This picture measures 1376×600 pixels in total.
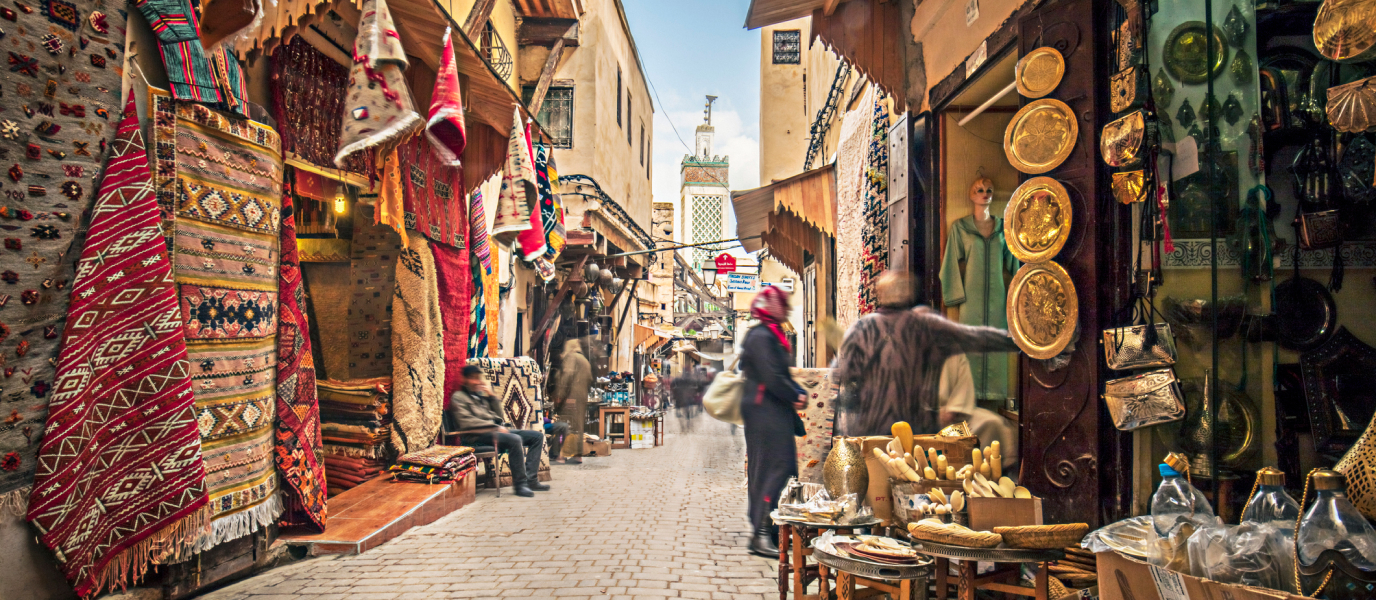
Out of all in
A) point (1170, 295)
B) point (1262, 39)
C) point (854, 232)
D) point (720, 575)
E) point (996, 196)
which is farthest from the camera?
point (854, 232)

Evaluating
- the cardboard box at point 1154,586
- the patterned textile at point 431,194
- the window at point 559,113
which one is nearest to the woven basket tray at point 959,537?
the cardboard box at point 1154,586

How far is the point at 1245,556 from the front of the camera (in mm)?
1727

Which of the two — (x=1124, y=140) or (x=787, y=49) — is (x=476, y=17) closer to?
(x=1124, y=140)

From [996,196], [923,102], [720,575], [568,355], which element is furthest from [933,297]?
[568,355]

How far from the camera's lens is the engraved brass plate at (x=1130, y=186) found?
2689 millimetres

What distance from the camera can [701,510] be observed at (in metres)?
6.02

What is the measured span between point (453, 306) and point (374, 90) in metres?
3.18

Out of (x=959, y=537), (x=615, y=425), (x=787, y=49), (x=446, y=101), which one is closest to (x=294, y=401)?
(x=446, y=101)

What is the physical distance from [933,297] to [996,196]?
795mm

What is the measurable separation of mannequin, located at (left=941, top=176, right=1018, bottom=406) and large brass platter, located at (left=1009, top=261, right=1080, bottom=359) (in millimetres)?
1065

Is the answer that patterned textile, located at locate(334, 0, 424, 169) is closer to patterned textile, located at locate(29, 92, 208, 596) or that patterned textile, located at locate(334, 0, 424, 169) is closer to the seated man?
patterned textile, located at locate(29, 92, 208, 596)

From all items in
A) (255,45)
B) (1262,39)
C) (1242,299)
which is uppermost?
(255,45)

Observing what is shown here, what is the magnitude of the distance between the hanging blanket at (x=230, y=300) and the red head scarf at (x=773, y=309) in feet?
9.86

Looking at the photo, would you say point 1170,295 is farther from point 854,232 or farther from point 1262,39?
point 854,232
